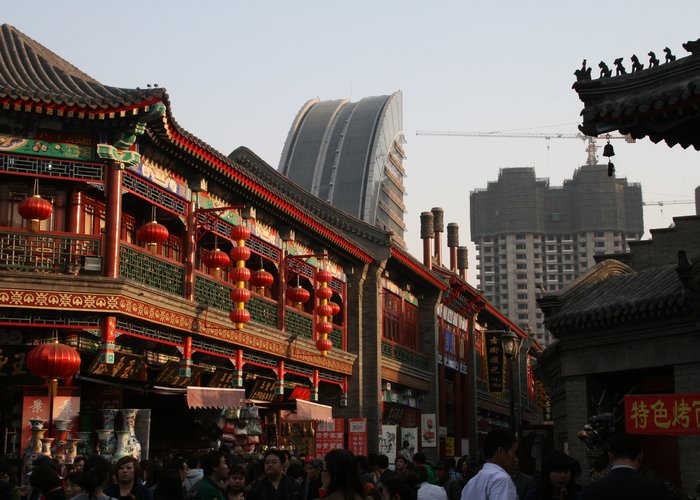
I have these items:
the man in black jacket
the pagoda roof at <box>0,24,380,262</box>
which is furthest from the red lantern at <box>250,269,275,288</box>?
the man in black jacket

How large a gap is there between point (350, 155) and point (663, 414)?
8015 centimetres

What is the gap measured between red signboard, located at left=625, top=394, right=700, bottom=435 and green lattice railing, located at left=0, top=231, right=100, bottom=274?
1084 cm

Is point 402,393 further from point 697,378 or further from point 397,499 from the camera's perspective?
point 397,499

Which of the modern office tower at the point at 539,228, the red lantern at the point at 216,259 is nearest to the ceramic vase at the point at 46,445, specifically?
the red lantern at the point at 216,259

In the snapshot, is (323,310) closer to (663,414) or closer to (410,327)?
(410,327)

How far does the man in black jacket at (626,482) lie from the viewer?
21.6 feet

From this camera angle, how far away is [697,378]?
19.6m

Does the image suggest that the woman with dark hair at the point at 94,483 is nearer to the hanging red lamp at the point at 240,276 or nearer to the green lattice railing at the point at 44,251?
the green lattice railing at the point at 44,251

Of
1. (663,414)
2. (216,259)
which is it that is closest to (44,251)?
(216,259)

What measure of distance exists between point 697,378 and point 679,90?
32.5ft

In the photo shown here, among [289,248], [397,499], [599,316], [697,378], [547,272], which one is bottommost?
[397,499]

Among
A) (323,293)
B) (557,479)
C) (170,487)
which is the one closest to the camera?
(557,479)

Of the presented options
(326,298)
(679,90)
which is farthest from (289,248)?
(679,90)

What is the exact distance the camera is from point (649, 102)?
11.2 m
